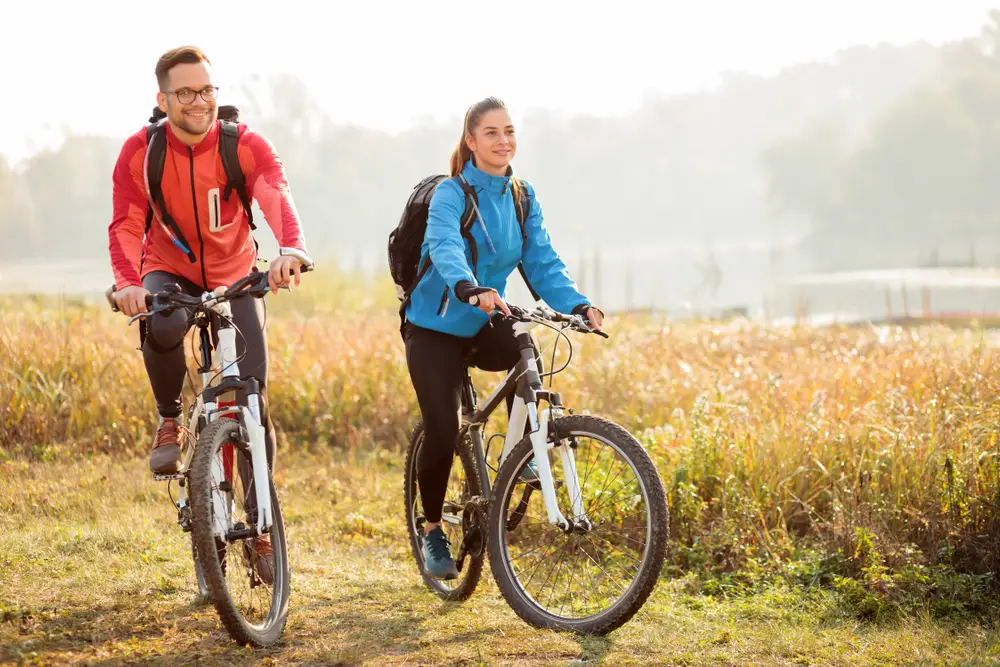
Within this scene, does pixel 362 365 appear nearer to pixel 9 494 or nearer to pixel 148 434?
pixel 148 434

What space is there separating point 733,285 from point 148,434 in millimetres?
122822

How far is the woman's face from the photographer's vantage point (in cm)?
448

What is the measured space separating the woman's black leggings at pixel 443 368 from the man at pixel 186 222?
0.65 m

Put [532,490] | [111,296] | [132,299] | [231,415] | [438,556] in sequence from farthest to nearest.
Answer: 1. [438,556]
2. [532,490]
3. [231,415]
4. [111,296]
5. [132,299]

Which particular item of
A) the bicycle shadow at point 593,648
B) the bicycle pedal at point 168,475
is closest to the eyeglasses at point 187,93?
the bicycle pedal at point 168,475

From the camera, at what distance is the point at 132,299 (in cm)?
403

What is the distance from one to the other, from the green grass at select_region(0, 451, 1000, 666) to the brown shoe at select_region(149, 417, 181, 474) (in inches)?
25.6

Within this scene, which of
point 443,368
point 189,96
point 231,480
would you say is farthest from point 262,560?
point 189,96

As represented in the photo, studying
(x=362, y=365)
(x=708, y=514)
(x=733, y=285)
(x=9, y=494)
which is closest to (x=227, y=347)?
(x=708, y=514)

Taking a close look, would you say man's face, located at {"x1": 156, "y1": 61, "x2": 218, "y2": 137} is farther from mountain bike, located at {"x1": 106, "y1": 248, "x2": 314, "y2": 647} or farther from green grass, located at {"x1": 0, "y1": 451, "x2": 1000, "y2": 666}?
green grass, located at {"x1": 0, "y1": 451, "x2": 1000, "y2": 666}

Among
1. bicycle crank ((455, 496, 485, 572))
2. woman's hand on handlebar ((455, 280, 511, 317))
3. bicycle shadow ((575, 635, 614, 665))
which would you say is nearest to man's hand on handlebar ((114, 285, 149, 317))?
woman's hand on handlebar ((455, 280, 511, 317))

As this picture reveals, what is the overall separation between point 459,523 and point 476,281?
1182mm

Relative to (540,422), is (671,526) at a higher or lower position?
lower

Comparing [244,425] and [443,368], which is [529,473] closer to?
[443,368]
